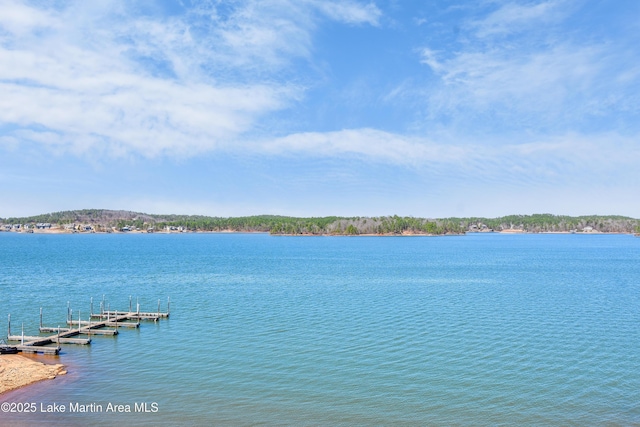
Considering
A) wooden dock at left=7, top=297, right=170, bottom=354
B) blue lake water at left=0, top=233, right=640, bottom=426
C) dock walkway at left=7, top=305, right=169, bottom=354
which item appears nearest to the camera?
blue lake water at left=0, top=233, right=640, bottom=426

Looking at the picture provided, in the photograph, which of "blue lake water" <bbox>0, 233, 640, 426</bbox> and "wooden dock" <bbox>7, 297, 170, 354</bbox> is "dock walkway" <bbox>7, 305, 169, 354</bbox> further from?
"blue lake water" <bbox>0, 233, 640, 426</bbox>

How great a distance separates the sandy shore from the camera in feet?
76.9

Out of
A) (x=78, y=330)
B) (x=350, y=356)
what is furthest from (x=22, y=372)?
(x=350, y=356)

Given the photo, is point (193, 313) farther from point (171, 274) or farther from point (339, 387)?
point (171, 274)

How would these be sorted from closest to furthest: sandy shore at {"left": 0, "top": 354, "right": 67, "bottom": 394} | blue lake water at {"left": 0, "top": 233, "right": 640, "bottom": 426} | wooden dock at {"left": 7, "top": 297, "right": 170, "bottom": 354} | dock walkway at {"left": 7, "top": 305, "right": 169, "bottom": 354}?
blue lake water at {"left": 0, "top": 233, "right": 640, "bottom": 426}, sandy shore at {"left": 0, "top": 354, "right": 67, "bottom": 394}, dock walkway at {"left": 7, "top": 305, "right": 169, "bottom": 354}, wooden dock at {"left": 7, "top": 297, "right": 170, "bottom": 354}

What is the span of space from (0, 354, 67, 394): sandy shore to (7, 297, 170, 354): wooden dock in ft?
7.89

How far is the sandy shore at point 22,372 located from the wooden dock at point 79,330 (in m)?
2.40

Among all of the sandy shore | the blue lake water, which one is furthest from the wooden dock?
the sandy shore

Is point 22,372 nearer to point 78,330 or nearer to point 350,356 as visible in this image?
point 78,330

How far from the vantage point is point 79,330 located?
34344 millimetres

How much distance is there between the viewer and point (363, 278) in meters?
68.8

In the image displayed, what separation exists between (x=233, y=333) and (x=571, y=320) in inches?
1003

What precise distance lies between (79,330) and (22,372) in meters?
9.58

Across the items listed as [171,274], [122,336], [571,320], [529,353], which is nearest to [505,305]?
[571,320]
